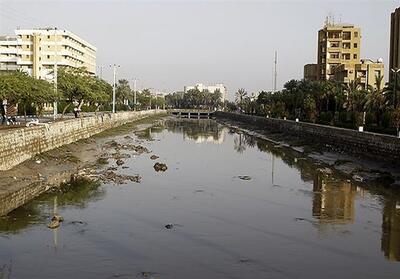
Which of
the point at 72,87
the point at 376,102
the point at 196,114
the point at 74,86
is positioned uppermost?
the point at 74,86

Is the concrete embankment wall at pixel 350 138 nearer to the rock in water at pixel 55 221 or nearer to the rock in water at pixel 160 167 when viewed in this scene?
the rock in water at pixel 160 167

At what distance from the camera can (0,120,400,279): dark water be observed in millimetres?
14414

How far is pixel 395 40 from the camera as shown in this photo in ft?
299

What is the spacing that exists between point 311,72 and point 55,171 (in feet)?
321

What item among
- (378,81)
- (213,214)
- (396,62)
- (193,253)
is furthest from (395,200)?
(396,62)

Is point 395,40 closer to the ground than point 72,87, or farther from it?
farther from it

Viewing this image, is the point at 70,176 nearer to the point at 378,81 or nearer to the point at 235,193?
the point at 235,193

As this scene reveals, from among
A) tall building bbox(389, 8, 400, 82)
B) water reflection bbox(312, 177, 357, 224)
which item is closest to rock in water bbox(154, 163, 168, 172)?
water reflection bbox(312, 177, 357, 224)

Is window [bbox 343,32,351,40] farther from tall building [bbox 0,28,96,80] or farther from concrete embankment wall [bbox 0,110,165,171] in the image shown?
concrete embankment wall [bbox 0,110,165,171]

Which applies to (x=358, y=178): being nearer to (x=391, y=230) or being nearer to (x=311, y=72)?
(x=391, y=230)

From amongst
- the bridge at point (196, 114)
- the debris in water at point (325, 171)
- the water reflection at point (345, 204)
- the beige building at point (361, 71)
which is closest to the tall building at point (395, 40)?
the beige building at point (361, 71)

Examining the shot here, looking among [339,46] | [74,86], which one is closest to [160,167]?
[74,86]

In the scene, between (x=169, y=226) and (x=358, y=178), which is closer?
(x=169, y=226)

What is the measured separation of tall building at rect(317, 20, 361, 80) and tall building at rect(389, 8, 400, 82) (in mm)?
17961
